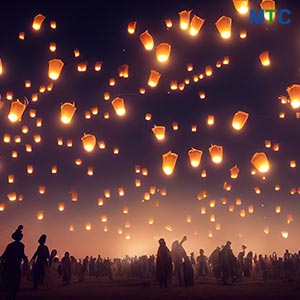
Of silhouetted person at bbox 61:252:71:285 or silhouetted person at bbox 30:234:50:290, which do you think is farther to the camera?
silhouetted person at bbox 61:252:71:285

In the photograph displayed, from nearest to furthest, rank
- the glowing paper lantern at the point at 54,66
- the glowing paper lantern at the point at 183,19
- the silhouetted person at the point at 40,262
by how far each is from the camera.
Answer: the silhouetted person at the point at 40,262, the glowing paper lantern at the point at 54,66, the glowing paper lantern at the point at 183,19

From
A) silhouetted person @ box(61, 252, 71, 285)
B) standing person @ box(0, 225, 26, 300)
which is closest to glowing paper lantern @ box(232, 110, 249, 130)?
silhouetted person @ box(61, 252, 71, 285)

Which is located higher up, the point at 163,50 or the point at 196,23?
the point at 196,23

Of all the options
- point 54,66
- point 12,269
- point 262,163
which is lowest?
point 12,269

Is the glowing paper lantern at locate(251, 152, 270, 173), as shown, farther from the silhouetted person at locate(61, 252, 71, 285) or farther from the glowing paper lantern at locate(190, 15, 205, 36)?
the silhouetted person at locate(61, 252, 71, 285)

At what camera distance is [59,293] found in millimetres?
9594

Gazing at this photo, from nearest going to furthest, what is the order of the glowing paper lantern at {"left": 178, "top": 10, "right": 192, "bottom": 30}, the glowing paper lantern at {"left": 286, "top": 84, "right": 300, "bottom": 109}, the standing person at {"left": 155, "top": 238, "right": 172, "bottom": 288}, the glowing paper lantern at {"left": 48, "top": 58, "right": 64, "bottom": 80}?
the standing person at {"left": 155, "top": 238, "right": 172, "bottom": 288}
the glowing paper lantern at {"left": 286, "top": 84, "right": 300, "bottom": 109}
the glowing paper lantern at {"left": 48, "top": 58, "right": 64, "bottom": 80}
the glowing paper lantern at {"left": 178, "top": 10, "right": 192, "bottom": 30}

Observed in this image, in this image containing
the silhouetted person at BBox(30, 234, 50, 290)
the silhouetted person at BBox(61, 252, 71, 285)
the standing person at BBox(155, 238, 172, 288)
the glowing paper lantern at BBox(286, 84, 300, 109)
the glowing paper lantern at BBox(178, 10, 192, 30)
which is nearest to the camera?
the standing person at BBox(155, 238, 172, 288)

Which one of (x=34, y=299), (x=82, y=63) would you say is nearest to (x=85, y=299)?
(x=34, y=299)

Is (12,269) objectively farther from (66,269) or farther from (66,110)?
(66,110)

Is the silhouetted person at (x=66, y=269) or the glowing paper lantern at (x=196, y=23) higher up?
the glowing paper lantern at (x=196, y=23)

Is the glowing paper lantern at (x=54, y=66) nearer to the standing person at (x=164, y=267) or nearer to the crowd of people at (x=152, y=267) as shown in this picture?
the crowd of people at (x=152, y=267)

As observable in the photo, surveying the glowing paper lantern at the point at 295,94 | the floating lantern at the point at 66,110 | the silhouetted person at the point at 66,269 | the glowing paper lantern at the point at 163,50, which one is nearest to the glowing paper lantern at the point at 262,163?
the glowing paper lantern at the point at 295,94

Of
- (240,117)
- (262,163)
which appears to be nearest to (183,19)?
(240,117)
